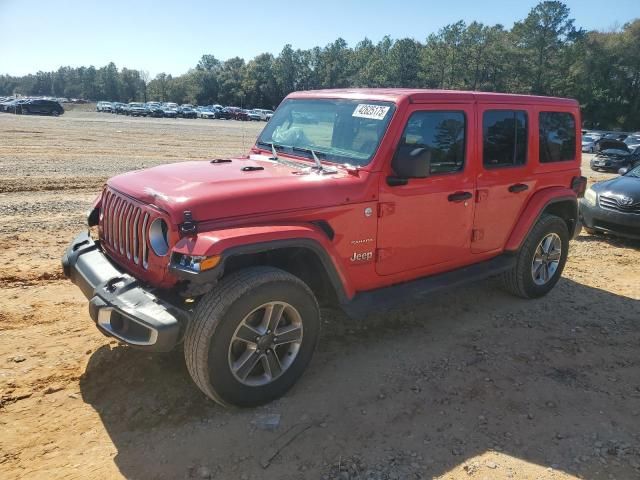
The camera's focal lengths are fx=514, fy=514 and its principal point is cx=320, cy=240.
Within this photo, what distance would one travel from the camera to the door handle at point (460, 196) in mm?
4238

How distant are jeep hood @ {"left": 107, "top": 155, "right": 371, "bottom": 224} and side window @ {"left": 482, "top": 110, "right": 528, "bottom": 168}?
1.49 meters

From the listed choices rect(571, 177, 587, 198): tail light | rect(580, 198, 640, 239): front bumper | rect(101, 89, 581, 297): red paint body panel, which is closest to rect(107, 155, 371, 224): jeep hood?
rect(101, 89, 581, 297): red paint body panel

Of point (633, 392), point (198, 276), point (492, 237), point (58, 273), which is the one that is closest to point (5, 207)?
point (58, 273)

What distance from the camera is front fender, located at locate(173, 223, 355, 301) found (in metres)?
2.92

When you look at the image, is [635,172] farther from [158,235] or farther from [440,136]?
[158,235]

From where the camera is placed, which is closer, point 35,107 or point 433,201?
point 433,201

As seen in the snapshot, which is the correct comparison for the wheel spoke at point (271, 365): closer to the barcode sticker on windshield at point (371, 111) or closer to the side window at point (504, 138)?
the barcode sticker on windshield at point (371, 111)

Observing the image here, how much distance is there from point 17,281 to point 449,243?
4.29m

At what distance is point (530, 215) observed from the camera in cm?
504

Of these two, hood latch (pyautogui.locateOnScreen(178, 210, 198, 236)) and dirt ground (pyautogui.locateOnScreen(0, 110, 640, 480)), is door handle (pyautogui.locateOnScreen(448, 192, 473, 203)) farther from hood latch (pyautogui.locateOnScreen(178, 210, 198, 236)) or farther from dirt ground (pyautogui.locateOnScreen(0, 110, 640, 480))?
hood latch (pyautogui.locateOnScreen(178, 210, 198, 236))

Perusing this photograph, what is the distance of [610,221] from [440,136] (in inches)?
208

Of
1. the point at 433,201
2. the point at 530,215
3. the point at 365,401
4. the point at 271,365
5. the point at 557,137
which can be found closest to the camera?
the point at 271,365

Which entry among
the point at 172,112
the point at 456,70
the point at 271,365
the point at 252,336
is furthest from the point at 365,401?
the point at 456,70

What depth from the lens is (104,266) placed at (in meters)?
3.54
